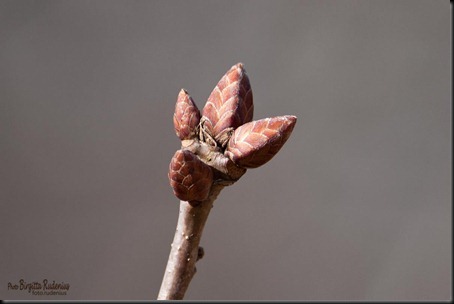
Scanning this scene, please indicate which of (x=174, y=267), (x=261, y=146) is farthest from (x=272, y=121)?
(x=174, y=267)

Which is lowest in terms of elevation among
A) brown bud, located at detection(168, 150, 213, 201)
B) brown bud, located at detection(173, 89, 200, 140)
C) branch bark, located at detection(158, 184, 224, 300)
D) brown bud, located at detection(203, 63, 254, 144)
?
branch bark, located at detection(158, 184, 224, 300)

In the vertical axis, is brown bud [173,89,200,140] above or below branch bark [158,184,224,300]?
above

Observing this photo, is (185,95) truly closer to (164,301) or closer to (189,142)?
(189,142)
